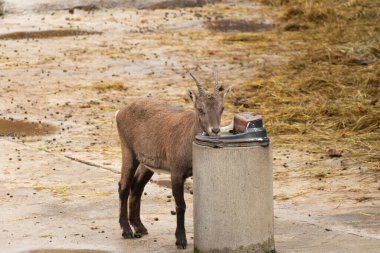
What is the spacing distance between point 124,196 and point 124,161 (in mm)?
309

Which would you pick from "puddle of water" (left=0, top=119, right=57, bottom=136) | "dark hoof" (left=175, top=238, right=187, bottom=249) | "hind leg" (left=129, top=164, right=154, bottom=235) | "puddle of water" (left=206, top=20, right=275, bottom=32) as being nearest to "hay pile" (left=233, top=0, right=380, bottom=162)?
"puddle of water" (left=206, top=20, right=275, bottom=32)

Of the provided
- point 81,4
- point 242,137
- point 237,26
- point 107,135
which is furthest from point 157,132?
point 81,4

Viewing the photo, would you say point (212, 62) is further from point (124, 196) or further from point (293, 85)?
point (124, 196)

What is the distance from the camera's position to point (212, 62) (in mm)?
19000

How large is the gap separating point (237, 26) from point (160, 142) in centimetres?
1368

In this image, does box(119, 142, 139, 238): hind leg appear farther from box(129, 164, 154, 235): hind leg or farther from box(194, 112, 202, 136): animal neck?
box(194, 112, 202, 136): animal neck

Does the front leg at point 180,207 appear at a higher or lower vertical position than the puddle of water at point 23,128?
higher

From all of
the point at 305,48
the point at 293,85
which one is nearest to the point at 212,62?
the point at 305,48

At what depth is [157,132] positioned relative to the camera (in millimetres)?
9359

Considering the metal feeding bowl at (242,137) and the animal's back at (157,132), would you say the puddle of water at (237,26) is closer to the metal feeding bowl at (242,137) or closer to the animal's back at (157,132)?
the animal's back at (157,132)

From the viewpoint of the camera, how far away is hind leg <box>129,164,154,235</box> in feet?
31.2

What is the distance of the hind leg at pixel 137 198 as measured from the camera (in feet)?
31.2

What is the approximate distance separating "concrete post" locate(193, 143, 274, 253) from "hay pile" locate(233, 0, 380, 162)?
3.82 metres

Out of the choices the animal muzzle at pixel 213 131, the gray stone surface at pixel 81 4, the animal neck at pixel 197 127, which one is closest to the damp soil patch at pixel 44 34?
the gray stone surface at pixel 81 4
